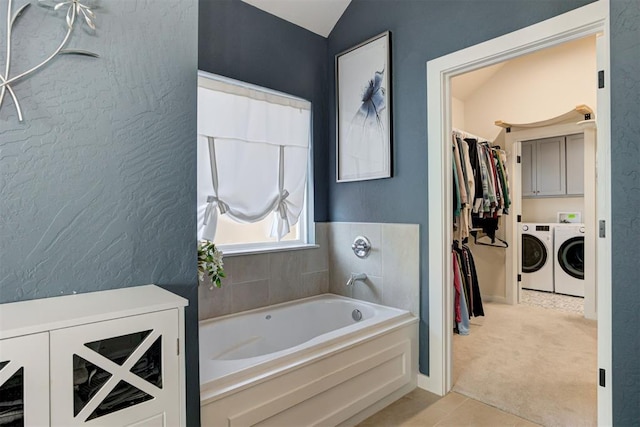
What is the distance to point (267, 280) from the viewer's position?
2688 millimetres

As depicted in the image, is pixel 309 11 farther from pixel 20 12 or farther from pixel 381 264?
pixel 20 12

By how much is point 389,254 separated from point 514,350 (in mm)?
1442

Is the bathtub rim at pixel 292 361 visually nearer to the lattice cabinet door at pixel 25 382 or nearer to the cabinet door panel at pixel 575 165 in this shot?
the lattice cabinet door at pixel 25 382

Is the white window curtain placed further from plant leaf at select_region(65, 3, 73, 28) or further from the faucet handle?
plant leaf at select_region(65, 3, 73, 28)

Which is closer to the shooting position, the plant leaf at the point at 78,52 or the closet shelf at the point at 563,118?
the plant leaf at the point at 78,52

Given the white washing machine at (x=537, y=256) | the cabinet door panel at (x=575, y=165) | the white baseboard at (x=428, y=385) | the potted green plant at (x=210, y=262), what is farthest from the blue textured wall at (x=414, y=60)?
the cabinet door panel at (x=575, y=165)

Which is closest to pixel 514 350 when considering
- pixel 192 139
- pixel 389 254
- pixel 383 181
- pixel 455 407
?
pixel 455 407

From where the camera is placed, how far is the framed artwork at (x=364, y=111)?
2.62 m

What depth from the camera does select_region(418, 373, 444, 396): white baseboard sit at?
92.0 inches

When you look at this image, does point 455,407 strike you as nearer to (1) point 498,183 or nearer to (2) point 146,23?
(2) point 146,23

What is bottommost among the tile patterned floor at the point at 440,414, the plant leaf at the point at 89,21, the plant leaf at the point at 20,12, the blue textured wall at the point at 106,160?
the tile patterned floor at the point at 440,414

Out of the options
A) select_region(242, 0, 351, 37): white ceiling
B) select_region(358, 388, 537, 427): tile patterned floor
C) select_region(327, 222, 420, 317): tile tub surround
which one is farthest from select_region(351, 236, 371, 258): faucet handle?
select_region(242, 0, 351, 37): white ceiling

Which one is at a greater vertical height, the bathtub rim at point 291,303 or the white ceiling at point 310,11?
the white ceiling at point 310,11

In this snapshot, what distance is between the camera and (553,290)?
4891 millimetres
